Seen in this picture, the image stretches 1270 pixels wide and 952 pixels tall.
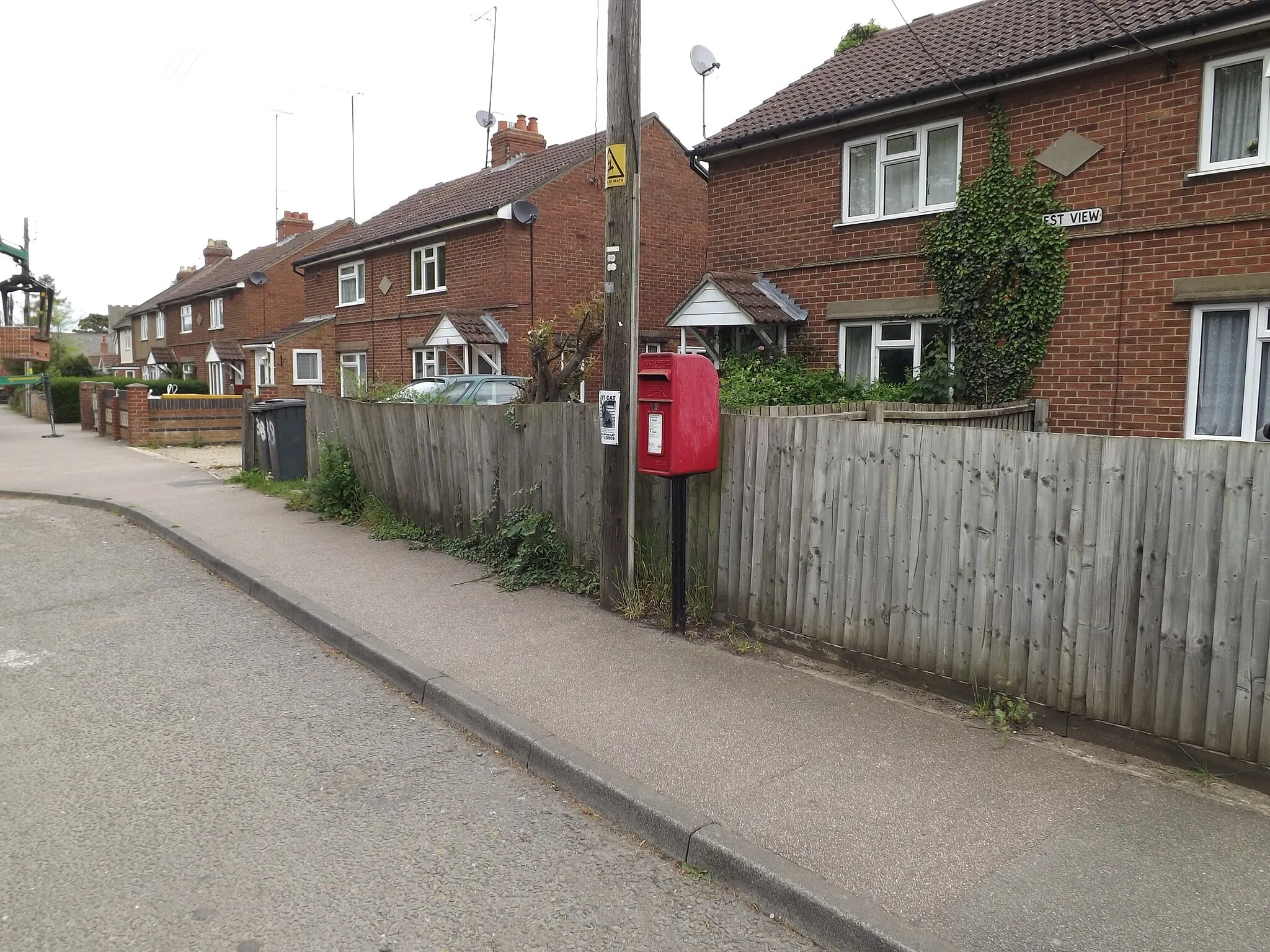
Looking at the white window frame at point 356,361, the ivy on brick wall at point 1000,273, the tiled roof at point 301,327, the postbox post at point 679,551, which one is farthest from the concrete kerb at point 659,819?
the tiled roof at point 301,327

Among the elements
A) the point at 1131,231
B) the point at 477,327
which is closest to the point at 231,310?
the point at 477,327

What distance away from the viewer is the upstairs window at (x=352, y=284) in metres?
26.7

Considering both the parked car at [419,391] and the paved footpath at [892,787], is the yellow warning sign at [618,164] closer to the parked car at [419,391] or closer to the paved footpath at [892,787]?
the paved footpath at [892,787]

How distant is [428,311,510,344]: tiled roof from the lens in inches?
800

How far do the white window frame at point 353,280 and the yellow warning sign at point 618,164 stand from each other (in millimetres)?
21355

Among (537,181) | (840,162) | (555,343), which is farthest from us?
(537,181)

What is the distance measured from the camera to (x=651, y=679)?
5.45 metres

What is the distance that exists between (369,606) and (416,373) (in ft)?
Answer: 57.5

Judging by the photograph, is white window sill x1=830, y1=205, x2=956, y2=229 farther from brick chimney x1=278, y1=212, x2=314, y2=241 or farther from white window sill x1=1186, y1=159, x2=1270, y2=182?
brick chimney x1=278, y1=212, x2=314, y2=241

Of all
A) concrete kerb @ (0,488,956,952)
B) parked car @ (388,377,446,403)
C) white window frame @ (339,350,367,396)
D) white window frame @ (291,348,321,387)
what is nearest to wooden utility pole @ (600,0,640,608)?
concrete kerb @ (0,488,956,952)

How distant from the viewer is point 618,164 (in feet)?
21.2

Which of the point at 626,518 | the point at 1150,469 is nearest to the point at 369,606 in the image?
the point at 626,518

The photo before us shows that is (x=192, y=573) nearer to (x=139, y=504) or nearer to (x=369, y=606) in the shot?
(x=369, y=606)

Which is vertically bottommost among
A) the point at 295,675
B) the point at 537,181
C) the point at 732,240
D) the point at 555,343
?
the point at 295,675
